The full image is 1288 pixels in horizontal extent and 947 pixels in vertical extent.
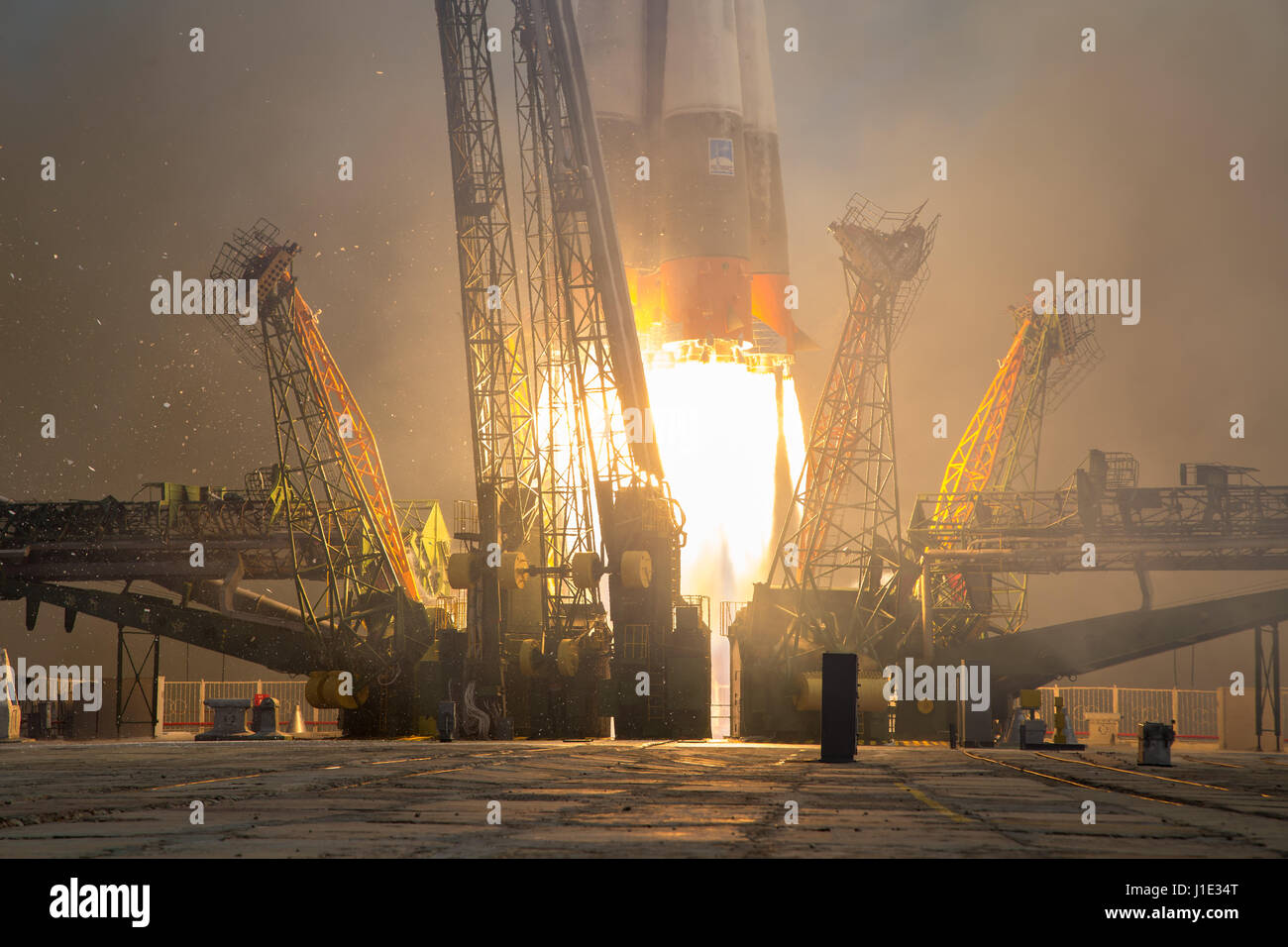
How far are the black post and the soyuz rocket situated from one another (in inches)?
1966

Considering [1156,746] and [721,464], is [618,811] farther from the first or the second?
[721,464]

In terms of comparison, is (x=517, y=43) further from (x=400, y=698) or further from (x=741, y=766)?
(x=741, y=766)

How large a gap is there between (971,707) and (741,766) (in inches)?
1501

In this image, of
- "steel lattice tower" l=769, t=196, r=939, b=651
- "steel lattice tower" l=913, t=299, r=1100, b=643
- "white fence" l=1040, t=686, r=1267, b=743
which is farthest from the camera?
"steel lattice tower" l=913, t=299, r=1100, b=643

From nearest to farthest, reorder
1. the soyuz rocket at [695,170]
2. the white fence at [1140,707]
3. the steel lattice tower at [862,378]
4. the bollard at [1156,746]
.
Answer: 1. the bollard at [1156,746]
2. the steel lattice tower at [862,378]
3. the white fence at [1140,707]
4. the soyuz rocket at [695,170]

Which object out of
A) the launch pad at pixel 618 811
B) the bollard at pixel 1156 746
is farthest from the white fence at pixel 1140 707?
the launch pad at pixel 618 811

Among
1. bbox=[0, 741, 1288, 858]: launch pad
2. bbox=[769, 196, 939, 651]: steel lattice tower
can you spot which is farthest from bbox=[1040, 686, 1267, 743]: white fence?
bbox=[0, 741, 1288, 858]: launch pad

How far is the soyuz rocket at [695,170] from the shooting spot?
7519 cm

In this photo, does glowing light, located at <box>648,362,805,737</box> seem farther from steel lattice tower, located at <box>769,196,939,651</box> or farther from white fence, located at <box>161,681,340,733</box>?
white fence, located at <box>161,681,340,733</box>

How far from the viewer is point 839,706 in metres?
25.9

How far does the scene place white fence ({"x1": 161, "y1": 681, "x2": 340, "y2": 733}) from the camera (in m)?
71.2

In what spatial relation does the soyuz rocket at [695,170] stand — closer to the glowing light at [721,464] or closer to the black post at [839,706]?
the glowing light at [721,464]

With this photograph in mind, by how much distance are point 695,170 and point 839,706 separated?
55929 millimetres

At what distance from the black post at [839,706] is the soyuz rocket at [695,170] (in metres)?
49.9
